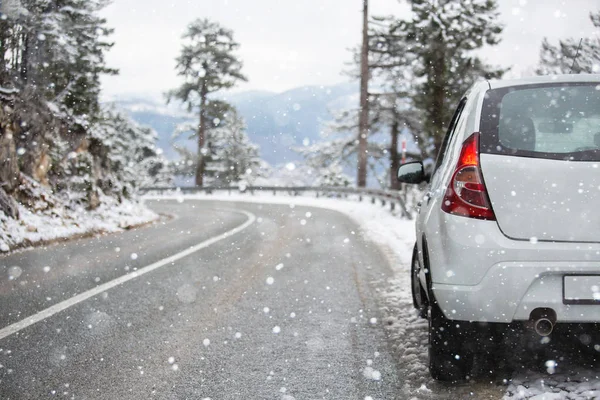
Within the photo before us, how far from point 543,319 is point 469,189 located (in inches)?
30.9

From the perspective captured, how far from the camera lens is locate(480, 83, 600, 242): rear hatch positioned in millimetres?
2869

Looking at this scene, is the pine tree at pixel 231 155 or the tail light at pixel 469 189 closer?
the tail light at pixel 469 189

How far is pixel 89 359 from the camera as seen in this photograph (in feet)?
12.5

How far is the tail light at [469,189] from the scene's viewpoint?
9.80ft

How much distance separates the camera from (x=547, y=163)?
9.66 feet

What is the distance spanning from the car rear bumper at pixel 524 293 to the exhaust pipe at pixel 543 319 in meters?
0.03

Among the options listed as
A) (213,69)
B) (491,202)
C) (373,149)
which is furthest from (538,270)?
(213,69)

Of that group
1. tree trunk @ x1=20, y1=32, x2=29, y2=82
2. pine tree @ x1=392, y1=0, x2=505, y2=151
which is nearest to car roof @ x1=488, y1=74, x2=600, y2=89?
tree trunk @ x1=20, y1=32, x2=29, y2=82

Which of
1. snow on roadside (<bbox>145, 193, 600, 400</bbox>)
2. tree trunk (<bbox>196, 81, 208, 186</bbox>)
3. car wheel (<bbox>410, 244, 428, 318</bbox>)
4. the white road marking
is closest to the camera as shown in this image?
snow on roadside (<bbox>145, 193, 600, 400</bbox>)

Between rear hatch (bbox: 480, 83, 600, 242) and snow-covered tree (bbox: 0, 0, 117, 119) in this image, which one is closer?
rear hatch (bbox: 480, 83, 600, 242)

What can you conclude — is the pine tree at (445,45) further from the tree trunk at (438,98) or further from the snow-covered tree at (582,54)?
the snow-covered tree at (582,54)

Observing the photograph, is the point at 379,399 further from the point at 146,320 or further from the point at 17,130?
the point at 17,130

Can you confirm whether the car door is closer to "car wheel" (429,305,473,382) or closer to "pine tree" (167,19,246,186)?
"car wheel" (429,305,473,382)

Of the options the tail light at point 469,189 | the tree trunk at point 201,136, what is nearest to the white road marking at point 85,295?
the tail light at point 469,189
